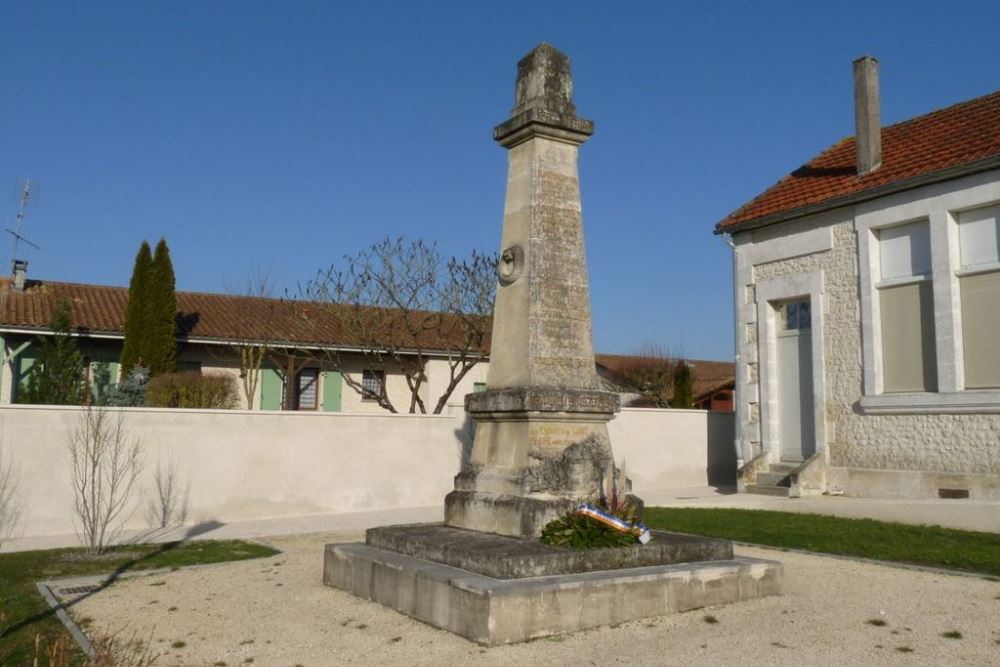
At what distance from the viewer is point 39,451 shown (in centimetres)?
1213

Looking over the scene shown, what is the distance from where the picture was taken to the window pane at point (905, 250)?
14094 mm

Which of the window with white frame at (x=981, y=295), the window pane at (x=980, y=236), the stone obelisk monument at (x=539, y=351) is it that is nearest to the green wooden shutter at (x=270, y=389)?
the stone obelisk monument at (x=539, y=351)

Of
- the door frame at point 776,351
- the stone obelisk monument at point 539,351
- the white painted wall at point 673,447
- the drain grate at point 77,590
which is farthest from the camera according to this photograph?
the white painted wall at point 673,447

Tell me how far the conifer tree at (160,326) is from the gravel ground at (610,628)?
39.7 feet

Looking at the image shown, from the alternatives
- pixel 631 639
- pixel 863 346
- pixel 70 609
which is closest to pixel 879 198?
pixel 863 346

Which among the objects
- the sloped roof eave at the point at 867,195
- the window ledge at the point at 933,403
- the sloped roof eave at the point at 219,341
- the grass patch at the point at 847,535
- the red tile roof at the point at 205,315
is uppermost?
the sloped roof eave at the point at 867,195

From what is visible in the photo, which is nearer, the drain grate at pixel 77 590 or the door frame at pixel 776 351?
the drain grate at pixel 77 590

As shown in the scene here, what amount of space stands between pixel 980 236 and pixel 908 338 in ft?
6.43

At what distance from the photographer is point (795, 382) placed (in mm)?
16281

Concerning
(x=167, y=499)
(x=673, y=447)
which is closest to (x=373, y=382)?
(x=673, y=447)

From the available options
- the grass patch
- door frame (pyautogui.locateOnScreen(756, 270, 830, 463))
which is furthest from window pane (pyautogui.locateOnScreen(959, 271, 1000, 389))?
the grass patch

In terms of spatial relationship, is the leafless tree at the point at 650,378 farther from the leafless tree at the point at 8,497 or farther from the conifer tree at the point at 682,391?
the leafless tree at the point at 8,497

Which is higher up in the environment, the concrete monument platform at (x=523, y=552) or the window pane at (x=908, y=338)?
the window pane at (x=908, y=338)

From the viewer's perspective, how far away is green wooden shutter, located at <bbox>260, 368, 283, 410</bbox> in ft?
72.2
